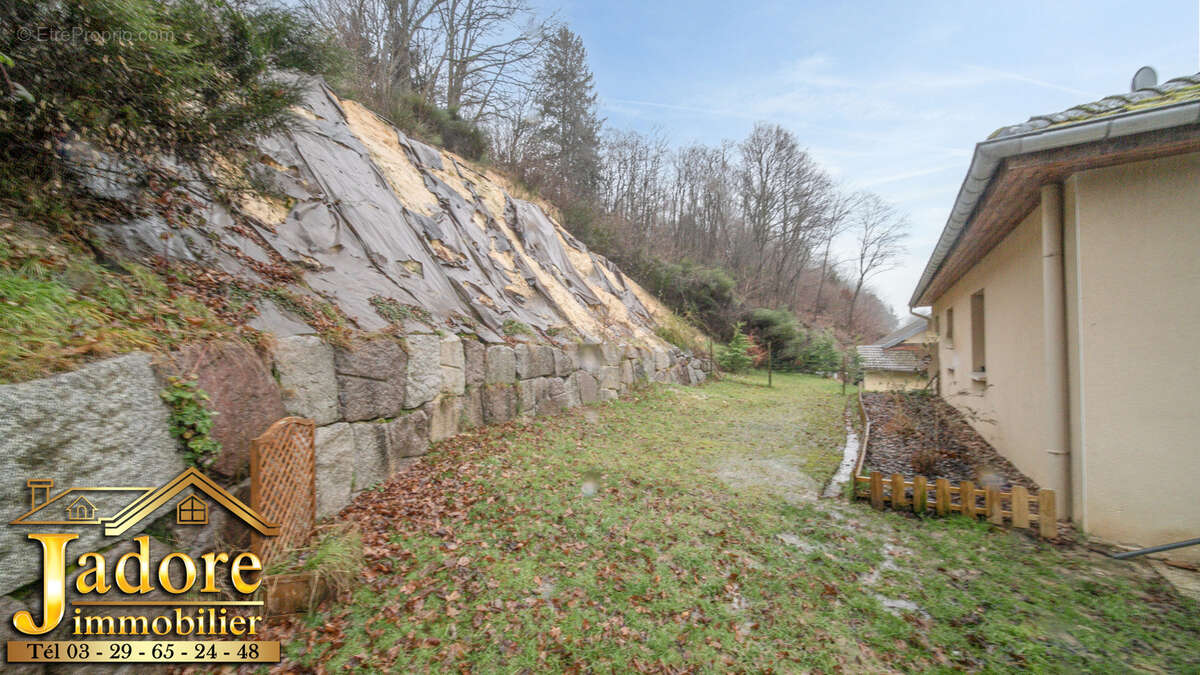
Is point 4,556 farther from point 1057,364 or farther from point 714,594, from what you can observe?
point 1057,364

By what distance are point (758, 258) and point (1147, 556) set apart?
80.1ft

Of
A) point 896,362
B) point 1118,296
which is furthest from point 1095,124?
point 896,362

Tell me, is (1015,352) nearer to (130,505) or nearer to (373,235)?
(130,505)

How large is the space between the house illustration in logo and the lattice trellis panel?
9 centimetres

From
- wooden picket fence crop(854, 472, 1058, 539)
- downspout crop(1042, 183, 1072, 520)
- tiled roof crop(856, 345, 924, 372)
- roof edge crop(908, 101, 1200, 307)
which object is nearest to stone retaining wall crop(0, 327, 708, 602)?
wooden picket fence crop(854, 472, 1058, 539)

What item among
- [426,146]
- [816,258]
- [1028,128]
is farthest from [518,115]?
[816,258]

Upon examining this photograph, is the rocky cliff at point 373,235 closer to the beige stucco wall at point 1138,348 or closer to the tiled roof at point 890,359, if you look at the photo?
the beige stucco wall at point 1138,348

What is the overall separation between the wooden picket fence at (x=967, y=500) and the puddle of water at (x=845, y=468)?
35cm

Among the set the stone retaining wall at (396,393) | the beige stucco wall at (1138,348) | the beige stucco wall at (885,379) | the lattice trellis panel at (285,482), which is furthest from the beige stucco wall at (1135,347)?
the beige stucco wall at (885,379)

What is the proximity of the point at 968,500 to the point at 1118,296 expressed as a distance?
1.97 m

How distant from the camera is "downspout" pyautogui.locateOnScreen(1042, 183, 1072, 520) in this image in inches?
142

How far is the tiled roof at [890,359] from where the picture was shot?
15.8 m

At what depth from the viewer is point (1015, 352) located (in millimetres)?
4766

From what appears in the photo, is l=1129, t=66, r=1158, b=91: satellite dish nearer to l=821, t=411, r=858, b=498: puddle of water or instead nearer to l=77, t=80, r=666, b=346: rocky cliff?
l=821, t=411, r=858, b=498: puddle of water
